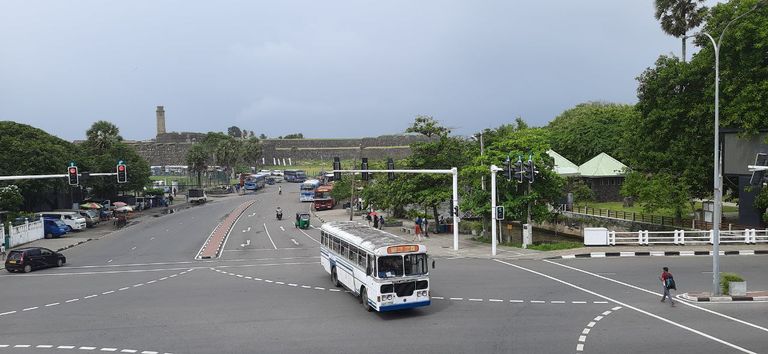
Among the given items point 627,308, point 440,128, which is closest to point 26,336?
point 627,308

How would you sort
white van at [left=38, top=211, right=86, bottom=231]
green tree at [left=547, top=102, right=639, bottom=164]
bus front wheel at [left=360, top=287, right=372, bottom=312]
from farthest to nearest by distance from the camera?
green tree at [left=547, top=102, right=639, bottom=164] < white van at [left=38, top=211, right=86, bottom=231] < bus front wheel at [left=360, top=287, right=372, bottom=312]

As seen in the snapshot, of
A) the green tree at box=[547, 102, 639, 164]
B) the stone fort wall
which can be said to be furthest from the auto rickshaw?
the stone fort wall

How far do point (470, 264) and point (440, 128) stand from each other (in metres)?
17.0

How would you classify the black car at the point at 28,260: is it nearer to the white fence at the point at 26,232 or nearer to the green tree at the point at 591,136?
the white fence at the point at 26,232

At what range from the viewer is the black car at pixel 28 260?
31.0 meters

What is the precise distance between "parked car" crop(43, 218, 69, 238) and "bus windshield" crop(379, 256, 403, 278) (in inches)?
1573

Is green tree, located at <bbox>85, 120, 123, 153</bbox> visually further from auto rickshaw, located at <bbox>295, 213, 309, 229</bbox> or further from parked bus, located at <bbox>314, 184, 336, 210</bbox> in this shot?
auto rickshaw, located at <bbox>295, 213, 309, 229</bbox>

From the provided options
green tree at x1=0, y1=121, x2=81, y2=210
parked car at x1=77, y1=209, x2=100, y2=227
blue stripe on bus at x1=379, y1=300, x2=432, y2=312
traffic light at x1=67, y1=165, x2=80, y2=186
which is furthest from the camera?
parked car at x1=77, y1=209, x2=100, y2=227

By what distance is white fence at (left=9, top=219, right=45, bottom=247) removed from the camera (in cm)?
4300

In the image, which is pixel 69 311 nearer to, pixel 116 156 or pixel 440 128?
pixel 440 128

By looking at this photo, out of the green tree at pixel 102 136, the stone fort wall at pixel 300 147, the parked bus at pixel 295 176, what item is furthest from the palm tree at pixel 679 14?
the stone fort wall at pixel 300 147

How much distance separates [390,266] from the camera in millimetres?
18812

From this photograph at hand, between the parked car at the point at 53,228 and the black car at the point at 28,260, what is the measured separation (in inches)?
713

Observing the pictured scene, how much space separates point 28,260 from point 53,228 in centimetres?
1952
